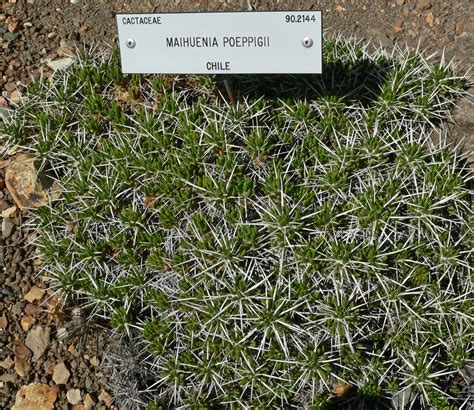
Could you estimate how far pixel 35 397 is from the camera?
124 inches

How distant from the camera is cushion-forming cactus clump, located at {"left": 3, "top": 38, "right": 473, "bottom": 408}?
2885 mm

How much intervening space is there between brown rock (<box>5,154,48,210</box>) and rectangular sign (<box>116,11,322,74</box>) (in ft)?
2.67

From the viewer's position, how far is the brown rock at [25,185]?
3.51 metres

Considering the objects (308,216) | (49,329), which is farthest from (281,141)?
(49,329)

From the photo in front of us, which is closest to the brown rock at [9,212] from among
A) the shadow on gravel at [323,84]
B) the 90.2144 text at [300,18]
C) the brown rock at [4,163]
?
the brown rock at [4,163]

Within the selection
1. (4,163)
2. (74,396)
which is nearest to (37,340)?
(74,396)

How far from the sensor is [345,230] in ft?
9.78

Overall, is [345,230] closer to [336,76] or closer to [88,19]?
[336,76]

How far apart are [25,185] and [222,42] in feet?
4.32

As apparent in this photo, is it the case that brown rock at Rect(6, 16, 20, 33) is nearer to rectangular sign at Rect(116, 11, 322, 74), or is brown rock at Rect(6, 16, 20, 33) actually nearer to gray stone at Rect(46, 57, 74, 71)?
gray stone at Rect(46, 57, 74, 71)

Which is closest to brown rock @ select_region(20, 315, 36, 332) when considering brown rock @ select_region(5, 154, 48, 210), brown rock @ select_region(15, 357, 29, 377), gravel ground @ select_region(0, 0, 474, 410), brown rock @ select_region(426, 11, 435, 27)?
gravel ground @ select_region(0, 0, 474, 410)

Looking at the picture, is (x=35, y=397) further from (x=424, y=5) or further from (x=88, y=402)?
(x=424, y=5)

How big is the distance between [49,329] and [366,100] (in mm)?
1919

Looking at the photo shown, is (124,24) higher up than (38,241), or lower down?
higher up
